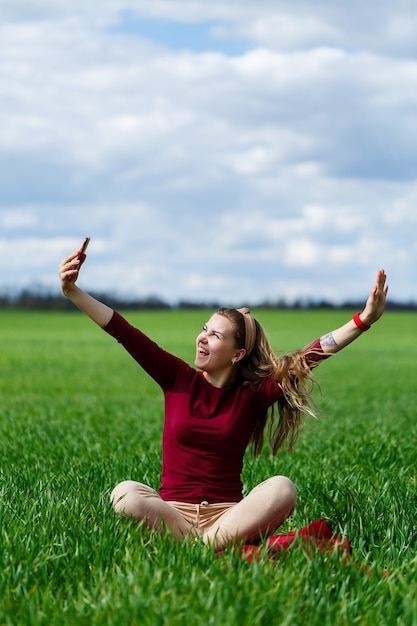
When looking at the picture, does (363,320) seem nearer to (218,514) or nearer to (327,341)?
(327,341)

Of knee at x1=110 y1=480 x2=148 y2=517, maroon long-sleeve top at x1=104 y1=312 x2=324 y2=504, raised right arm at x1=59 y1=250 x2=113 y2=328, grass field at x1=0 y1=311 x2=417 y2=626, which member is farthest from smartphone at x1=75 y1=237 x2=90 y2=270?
grass field at x1=0 y1=311 x2=417 y2=626

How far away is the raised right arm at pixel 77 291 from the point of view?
220 inches

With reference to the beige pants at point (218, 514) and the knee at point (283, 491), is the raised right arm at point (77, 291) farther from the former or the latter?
the knee at point (283, 491)

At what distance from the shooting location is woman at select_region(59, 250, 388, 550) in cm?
541

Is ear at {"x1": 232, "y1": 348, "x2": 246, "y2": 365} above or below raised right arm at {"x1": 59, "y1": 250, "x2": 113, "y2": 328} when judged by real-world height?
below

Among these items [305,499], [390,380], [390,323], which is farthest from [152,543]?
[390,323]

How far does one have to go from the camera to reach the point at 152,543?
502 centimetres

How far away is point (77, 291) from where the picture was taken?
223 inches

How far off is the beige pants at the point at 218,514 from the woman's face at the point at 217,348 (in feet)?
2.72

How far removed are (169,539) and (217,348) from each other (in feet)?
4.37

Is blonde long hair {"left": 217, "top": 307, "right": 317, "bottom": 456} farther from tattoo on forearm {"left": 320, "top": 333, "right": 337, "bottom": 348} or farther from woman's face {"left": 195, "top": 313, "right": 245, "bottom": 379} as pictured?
tattoo on forearm {"left": 320, "top": 333, "right": 337, "bottom": 348}

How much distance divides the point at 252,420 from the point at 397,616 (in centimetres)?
190

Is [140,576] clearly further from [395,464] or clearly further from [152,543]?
[395,464]

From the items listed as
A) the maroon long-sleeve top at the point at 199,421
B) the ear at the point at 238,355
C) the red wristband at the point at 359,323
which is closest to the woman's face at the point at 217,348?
the ear at the point at 238,355
